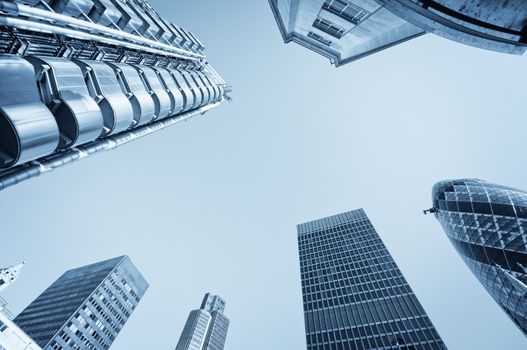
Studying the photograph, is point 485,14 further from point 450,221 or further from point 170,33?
point 450,221

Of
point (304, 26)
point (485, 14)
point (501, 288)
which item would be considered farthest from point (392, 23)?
point (501, 288)

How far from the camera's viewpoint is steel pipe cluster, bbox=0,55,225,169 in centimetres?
757

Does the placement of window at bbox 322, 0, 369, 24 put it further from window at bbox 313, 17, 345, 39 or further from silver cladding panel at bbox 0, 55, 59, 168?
silver cladding panel at bbox 0, 55, 59, 168

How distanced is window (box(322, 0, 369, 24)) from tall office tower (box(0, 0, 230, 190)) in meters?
14.4

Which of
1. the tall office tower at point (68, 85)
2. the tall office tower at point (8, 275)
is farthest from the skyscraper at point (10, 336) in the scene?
the tall office tower at point (68, 85)

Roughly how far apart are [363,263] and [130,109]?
86662 millimetres

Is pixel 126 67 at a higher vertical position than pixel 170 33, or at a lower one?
lower

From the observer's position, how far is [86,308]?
3319 inches

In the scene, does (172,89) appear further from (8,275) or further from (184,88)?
(8,275)

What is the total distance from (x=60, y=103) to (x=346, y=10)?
21.9 meters

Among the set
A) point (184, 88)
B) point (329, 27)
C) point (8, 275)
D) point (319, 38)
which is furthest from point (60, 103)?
point (8, 275)

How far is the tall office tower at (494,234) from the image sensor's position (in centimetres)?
5828

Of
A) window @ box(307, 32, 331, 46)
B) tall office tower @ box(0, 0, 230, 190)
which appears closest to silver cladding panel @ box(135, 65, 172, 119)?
tall office tower @ box(0, 0, 230, 190)

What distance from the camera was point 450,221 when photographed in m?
78.7
